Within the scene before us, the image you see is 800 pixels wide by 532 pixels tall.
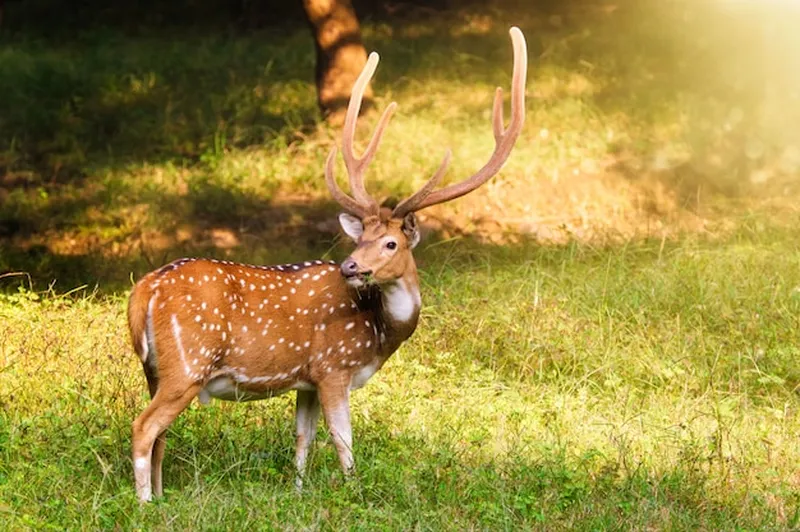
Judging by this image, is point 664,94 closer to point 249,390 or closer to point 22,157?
point 22,157

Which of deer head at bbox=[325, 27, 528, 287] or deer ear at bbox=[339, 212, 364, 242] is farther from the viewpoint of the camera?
deer ear at bbox=[339, 212, 364, 242]

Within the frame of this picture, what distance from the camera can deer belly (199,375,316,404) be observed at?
5.99m

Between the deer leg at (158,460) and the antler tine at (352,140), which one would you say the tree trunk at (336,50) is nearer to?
the antler tine at (352,140)

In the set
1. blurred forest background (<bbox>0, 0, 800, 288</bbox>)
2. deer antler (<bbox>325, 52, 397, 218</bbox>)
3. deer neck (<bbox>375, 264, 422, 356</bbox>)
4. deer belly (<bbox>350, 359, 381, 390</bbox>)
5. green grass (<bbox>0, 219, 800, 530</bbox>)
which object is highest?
deer antler (<bbox>325, 52, 397, 218</bbox>)

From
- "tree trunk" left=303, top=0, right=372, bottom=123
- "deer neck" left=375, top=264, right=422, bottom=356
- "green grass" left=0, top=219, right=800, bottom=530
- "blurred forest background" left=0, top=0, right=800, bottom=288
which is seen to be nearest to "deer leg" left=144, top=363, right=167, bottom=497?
"green grass" left=0, top=219, right=800, bottom=530

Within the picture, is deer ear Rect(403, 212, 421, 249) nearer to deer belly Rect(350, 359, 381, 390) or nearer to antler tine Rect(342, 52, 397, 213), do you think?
antler tine Rect(342, 52, 397, 213)

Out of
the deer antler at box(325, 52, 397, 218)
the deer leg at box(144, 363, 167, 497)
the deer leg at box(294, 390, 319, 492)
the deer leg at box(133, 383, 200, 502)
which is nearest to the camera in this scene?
the deer leg at box(133, 383, 200, 502)

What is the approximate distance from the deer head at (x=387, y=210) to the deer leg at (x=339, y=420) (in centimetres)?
50

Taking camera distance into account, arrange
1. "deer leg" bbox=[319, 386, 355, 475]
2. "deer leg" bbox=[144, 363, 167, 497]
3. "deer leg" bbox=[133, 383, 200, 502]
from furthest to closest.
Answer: "deer leg" bbox=[319, 386, 355, 475] < "deer leg" bbox=[144, 363, 167, 497] < "deer leg" bbox=[133, 383, 200, 502]

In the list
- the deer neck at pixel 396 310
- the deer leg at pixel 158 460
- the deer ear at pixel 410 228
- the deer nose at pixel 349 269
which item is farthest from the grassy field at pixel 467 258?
the deer ear at pixel 410 228

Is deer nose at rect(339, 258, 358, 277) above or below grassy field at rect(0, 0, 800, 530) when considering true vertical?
above

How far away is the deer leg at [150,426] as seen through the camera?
5.66 m

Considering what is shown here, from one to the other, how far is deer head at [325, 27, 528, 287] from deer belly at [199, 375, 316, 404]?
0.55 meters

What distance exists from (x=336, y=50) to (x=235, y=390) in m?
7.57
